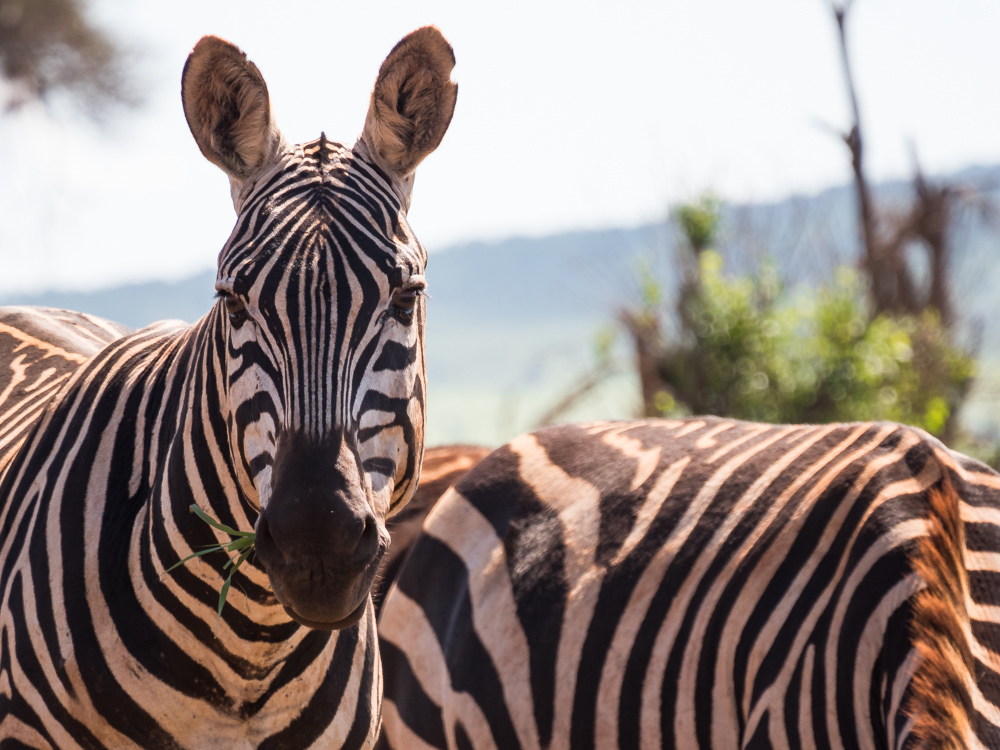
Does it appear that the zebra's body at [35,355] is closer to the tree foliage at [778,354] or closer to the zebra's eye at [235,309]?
the zebra's eye at [235,309]

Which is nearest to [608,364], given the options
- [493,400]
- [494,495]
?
[494,495]

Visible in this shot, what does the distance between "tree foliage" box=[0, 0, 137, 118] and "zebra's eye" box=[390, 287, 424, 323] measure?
14.4m

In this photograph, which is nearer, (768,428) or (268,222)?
(268,222)

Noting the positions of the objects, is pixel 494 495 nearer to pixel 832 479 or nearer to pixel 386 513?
pixel 832 479

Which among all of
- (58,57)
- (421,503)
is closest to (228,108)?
(421,503)

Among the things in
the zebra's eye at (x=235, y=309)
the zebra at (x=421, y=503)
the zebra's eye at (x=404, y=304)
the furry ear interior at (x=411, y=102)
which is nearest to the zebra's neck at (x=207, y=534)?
the zebra's eye at (x=235, y=309)

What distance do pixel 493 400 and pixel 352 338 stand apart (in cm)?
13215

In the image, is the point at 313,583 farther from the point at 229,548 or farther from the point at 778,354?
the point at 778,354

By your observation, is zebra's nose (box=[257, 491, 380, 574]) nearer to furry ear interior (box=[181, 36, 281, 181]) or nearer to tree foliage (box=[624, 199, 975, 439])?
furry ear interior (box=[181, 36, 281, 181])

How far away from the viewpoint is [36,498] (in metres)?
2.53

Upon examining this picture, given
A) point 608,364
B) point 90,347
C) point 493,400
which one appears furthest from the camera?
point 493,400

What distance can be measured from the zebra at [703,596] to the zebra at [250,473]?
2.88 ft

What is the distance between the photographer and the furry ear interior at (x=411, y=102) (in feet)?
7.73

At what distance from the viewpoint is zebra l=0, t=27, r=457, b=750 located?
194 centimetres
